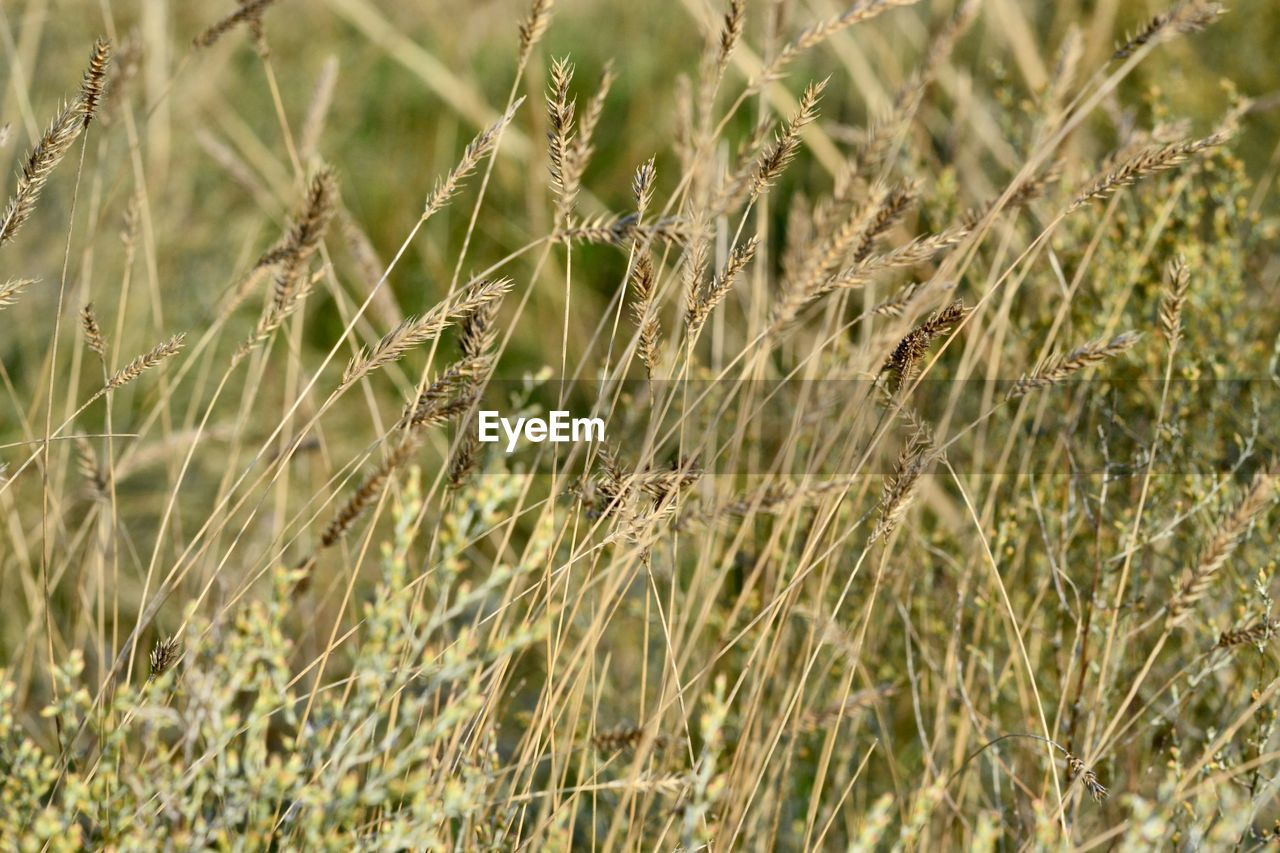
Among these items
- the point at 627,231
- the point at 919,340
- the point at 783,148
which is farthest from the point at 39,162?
the point at 919,340

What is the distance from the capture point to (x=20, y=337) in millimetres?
2617

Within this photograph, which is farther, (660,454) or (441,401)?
(660,454)

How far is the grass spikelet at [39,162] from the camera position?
3.33 ft

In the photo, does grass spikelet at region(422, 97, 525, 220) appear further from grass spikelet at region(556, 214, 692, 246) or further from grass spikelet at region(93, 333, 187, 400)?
grass spikelet at region(93, 333, 187, 400)

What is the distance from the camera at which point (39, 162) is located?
1020 millimetres

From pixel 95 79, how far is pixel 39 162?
95mm

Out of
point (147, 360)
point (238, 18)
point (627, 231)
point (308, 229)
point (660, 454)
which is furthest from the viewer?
point (660, 454)

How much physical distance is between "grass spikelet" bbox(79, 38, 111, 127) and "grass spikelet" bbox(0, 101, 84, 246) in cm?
1

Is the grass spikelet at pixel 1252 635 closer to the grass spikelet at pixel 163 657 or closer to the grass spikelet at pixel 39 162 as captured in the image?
the grass spikelet at pixel 163 657

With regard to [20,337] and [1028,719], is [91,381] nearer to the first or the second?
[20,337]

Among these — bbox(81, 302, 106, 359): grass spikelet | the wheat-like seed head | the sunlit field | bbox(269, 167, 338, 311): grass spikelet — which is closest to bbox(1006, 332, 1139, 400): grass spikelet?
the sunlit field

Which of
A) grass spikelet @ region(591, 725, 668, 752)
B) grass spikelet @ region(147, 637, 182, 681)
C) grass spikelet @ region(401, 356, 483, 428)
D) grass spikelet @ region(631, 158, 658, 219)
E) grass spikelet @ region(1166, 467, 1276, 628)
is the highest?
grass spikelet @ region(631, 158, 658, 219)

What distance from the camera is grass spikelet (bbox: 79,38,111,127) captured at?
105 centimetres

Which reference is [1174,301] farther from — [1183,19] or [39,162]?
[39,162]
